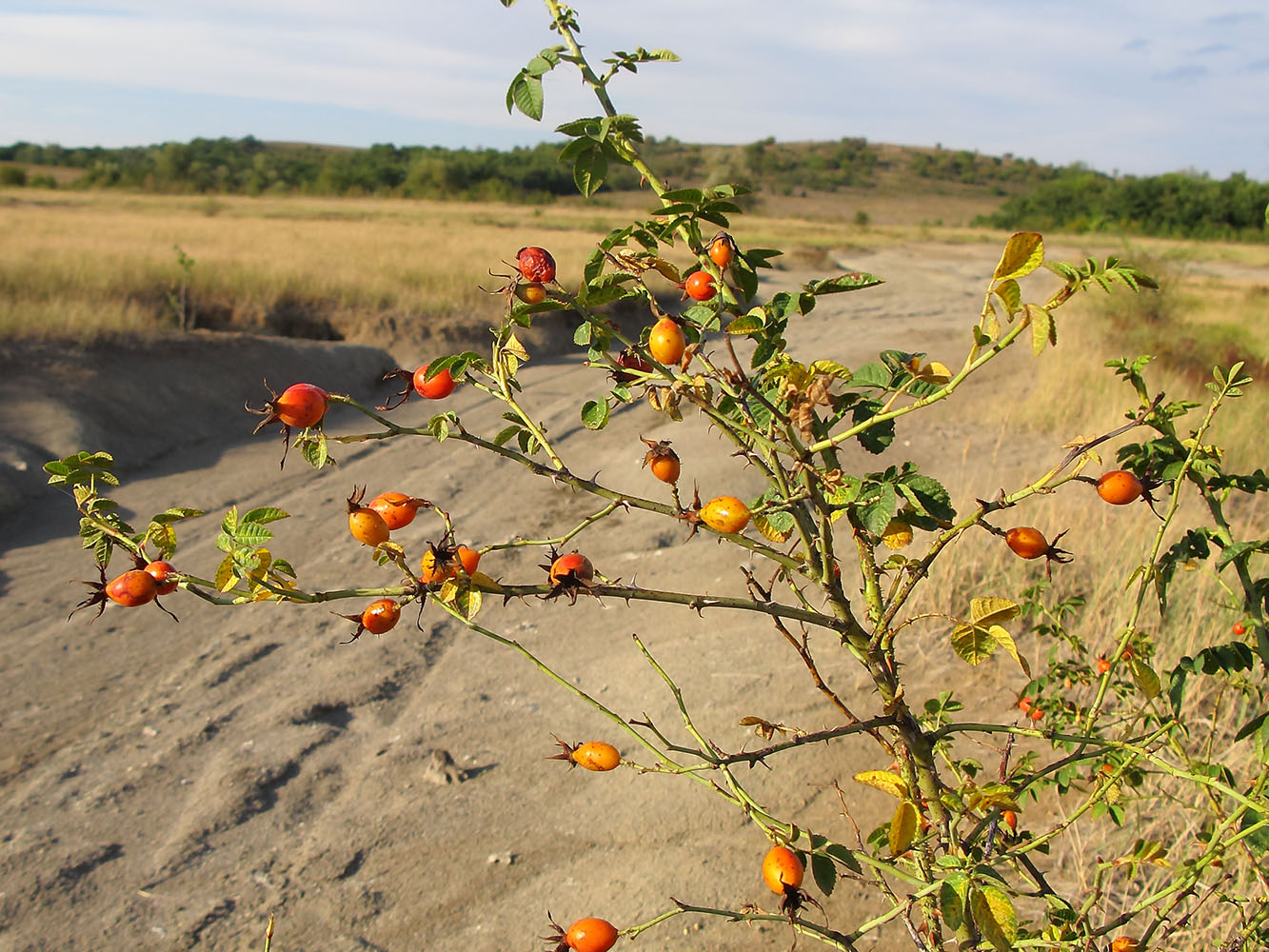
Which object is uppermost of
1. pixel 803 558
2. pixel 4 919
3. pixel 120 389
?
pixel 803 558

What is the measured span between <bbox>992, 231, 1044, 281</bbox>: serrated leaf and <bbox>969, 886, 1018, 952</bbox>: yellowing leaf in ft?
2.00

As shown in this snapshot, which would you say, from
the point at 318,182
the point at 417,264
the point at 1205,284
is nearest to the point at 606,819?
the point at 417,264

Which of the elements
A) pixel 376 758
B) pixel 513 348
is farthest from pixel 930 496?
pixel 376 758

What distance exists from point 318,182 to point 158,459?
4498 centimetres

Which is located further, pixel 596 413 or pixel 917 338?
pixel 917 338

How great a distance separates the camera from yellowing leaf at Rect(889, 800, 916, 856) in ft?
3.11

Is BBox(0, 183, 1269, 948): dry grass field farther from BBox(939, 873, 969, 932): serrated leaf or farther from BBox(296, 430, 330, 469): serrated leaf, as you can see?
BBox(296, 430, 330, 469): serrated leaf

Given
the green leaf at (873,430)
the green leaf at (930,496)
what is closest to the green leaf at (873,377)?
the green leaf at (873,430)

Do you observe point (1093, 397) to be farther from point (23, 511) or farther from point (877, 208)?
point (877, 208)

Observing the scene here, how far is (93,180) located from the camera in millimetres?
43500

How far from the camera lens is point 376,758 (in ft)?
9.23

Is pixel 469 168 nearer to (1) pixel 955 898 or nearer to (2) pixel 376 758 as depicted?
(2) pixel 376 758

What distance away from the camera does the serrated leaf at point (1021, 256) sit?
2.63ft

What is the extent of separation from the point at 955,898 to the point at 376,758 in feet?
7.56
